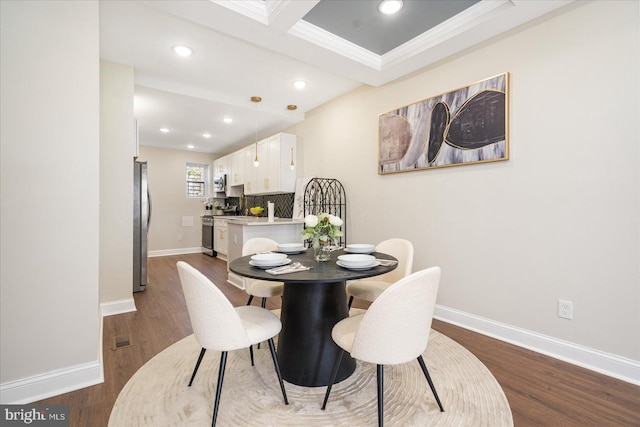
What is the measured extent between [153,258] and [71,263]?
517 centimetres

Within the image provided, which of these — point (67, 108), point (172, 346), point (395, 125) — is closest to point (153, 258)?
point (172, 346)

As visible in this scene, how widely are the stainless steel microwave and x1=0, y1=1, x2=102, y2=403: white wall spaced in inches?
210

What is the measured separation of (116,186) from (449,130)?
11.1 feet

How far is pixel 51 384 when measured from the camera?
1.76 meters

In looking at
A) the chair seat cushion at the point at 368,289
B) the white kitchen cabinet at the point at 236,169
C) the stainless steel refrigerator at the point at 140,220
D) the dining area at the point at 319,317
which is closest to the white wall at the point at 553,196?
the dining area at the point at 319,317

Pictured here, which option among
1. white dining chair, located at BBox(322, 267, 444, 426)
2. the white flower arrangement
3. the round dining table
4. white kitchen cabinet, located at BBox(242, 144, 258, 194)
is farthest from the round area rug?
white kitchen cabinet, located at BBox(242, 144, 258, 194)

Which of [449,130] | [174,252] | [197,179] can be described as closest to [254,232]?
[449,130]

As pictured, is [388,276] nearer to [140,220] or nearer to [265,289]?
[265,289]

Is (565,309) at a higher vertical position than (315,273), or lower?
lower

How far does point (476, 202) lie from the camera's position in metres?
2.68

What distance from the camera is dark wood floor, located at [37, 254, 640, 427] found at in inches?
62.2

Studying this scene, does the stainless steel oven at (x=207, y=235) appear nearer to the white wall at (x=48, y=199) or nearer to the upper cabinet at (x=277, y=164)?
the upper cabinet at (x=277, y=164)

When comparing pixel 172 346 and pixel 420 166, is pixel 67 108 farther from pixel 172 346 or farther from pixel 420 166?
pixel 420 166

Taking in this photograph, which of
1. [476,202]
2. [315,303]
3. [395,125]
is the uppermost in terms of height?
[395,125]
